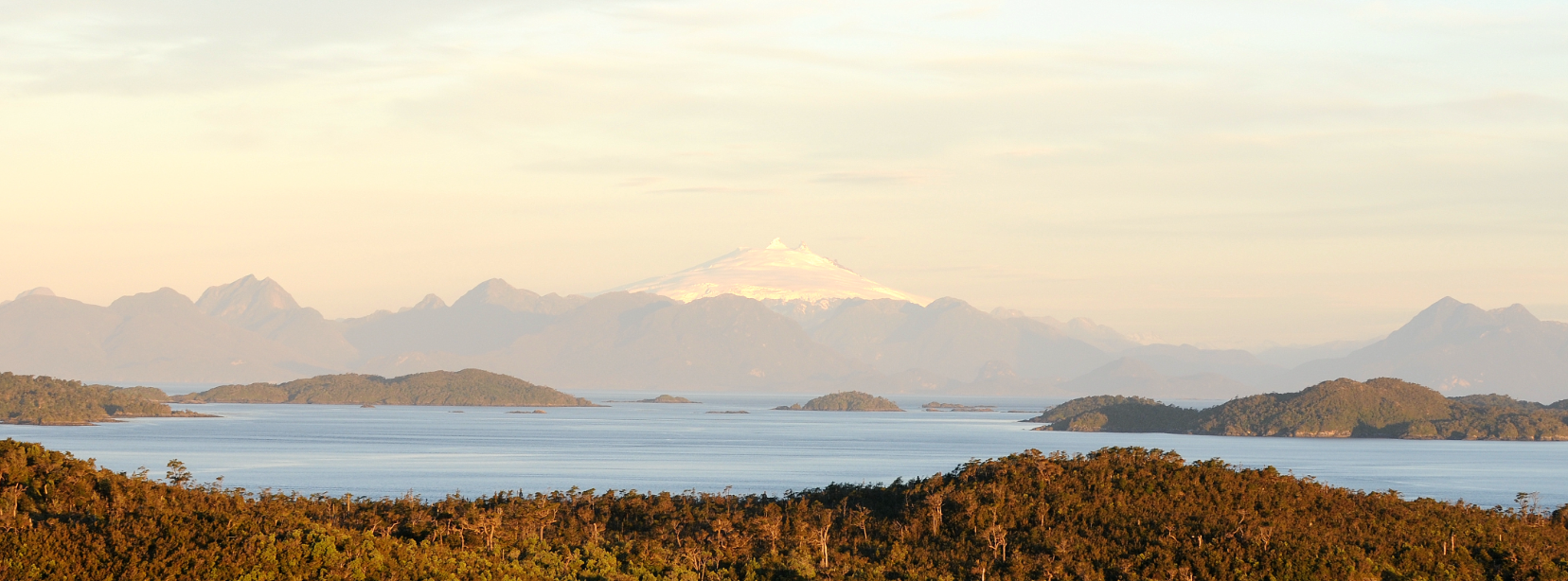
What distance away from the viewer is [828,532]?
8781 cm

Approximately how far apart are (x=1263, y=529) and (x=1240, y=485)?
19.1m

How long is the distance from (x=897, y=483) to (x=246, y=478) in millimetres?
86466

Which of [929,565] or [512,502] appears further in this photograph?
[512,502]

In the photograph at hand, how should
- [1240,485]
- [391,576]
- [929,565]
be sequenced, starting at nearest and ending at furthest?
1. [391,576]
2. [929,565]
3. [1240,485]

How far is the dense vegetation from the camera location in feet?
206

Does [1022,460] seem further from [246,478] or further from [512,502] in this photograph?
[246,478]

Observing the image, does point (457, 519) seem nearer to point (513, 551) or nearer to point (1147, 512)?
point (513, 551)

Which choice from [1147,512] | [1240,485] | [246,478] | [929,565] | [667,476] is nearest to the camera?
[929,565]

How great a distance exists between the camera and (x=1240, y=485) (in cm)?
9619

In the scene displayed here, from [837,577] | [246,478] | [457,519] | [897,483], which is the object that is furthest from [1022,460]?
[246,478]

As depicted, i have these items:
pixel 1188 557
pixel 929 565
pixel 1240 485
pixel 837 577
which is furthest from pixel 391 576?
pixel 1240 485

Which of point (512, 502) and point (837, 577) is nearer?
point (837, 577)

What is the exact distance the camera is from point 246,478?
157 meters

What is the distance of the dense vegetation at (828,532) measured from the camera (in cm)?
6281
